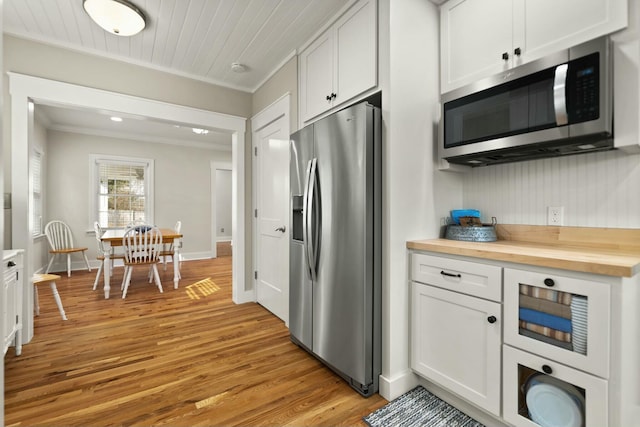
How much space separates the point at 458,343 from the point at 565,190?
1.06m

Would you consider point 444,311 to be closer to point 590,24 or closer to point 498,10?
point 590,24

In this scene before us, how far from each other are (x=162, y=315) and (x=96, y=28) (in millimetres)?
2687

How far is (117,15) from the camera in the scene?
7.25 feet

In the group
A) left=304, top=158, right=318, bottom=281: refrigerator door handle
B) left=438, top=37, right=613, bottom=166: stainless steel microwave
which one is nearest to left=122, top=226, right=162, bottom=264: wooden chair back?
left=304, top=158, right=318, bottom=281: refrigerator door handle

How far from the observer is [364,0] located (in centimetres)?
204

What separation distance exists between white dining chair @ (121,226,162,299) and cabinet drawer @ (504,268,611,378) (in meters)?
4.04

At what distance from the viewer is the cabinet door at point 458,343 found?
1490 mm

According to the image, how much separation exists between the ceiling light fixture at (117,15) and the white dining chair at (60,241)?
13.5 ft

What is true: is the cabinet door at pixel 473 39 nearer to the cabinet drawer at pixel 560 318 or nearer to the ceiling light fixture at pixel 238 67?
the cabinet drawer at pixel 560 318

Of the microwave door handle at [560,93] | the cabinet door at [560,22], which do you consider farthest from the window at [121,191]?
the microwave door handle at [560,93]

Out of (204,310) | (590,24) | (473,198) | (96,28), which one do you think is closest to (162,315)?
(204,310)

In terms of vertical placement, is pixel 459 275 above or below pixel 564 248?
below

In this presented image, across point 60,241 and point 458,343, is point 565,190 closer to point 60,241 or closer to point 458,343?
Answer: point 458,343

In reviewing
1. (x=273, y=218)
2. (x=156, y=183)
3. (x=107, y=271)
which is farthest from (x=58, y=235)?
(x=273, y=218)
